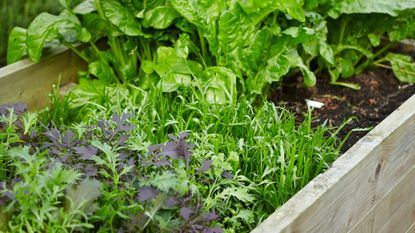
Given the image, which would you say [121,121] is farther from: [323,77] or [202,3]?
[323,77]

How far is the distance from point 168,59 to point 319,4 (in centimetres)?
61

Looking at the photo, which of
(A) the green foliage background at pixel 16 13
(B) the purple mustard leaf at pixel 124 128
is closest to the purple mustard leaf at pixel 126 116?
(B) the purple mustard leaf at pixel 124 128

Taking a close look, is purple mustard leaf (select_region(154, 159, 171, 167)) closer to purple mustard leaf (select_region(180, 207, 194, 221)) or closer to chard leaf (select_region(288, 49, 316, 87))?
purple mustard leaf (select_region(180, 207, 194, 221))

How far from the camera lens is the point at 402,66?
2834 mm

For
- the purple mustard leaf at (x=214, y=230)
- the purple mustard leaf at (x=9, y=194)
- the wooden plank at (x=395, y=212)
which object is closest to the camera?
the purple mustard leaf at (x=9, y=194)

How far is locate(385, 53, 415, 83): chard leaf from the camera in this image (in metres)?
2.81

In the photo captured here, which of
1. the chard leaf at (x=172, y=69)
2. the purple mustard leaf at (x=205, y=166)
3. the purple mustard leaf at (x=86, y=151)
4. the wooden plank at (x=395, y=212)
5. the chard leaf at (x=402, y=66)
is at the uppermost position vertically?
the purple mustard leaf at (x=86, y=151)

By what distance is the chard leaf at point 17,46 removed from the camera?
2414 mm

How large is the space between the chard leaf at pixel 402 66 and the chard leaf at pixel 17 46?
1.42m

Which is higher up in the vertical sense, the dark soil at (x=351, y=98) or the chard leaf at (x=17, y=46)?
the chard leaf at (x=17, y=46)

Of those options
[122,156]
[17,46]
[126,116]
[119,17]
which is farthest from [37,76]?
[122,156]

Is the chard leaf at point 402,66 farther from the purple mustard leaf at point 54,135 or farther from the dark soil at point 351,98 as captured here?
the purple mustard leaf at point 54,135

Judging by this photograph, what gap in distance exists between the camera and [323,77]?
9.27ft

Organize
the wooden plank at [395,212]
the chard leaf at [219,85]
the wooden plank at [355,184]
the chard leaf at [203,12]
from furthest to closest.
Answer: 1. the chard leaf at [203,12]
2. the chard leaf at [219,85]
3. the wooden plank at [395,212]
4. the wooden plank at [355,184]
